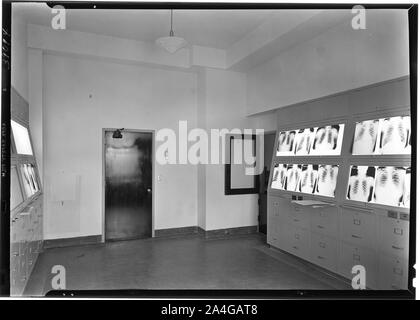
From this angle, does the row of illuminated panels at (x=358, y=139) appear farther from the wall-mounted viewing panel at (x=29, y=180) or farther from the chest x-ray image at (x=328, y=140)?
the wall-mounted viewing panel at (x=29, y=180)

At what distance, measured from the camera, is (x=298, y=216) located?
3.56m

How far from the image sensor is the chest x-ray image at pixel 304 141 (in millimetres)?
3195

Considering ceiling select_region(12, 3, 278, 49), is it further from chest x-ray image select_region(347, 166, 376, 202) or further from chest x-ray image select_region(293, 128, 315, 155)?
chest x-ray image select_region(347, 166, 376, 202)

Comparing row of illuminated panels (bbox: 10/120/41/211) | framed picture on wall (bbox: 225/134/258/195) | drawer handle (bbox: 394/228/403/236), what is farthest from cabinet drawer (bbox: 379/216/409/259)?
row of illuminated panels (bbox: 10/120/41/211)

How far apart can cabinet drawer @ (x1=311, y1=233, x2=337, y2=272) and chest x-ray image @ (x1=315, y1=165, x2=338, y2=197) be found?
1.73 ft

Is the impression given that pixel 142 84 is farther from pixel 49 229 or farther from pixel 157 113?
pixel 49 229

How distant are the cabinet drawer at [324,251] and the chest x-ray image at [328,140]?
1002 millimetres

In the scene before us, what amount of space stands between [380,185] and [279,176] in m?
1.29

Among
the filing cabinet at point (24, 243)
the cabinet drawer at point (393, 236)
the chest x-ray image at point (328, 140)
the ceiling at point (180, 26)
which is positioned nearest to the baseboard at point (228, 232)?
the chest x-ray image at point (328, 140)

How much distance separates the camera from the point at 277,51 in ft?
12.5

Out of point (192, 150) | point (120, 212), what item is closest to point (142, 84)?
point (192, 150)

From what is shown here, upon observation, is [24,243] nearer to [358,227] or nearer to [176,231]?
[176,231]

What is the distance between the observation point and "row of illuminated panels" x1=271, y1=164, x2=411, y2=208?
8.16ft

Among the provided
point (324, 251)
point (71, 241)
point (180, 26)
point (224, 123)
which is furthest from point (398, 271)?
point (71, 241)
